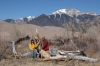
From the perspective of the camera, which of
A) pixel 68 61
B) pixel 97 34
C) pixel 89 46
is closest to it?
pixel 68 61

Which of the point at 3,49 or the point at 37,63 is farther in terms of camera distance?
the point at 3,49

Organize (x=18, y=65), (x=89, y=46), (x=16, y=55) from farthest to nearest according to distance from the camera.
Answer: (x=89, y=46)
(x=16, y=55)
(x=18, y=65)

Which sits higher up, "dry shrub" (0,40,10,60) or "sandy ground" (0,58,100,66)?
"dry shrub" (0,40,10,60)

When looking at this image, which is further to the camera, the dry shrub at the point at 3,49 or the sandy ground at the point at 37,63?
the dry shrub at the point at 3,49

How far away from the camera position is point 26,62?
530 inches

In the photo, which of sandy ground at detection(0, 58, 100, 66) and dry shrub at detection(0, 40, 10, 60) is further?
dry shrub at detection(0, 40, 10, 60)

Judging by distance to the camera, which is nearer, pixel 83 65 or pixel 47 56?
pixel 83 65

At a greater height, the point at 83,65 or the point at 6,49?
the point at 6,49

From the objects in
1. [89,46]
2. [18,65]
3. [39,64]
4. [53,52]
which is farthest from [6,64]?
[89,46]

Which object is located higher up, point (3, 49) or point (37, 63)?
point (3, 49)

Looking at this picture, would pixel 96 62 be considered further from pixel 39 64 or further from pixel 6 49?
pixel 6 49

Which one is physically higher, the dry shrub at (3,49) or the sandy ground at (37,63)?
the dry shrub at (3,49)

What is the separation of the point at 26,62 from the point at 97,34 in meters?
10.7

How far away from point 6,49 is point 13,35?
844cm
